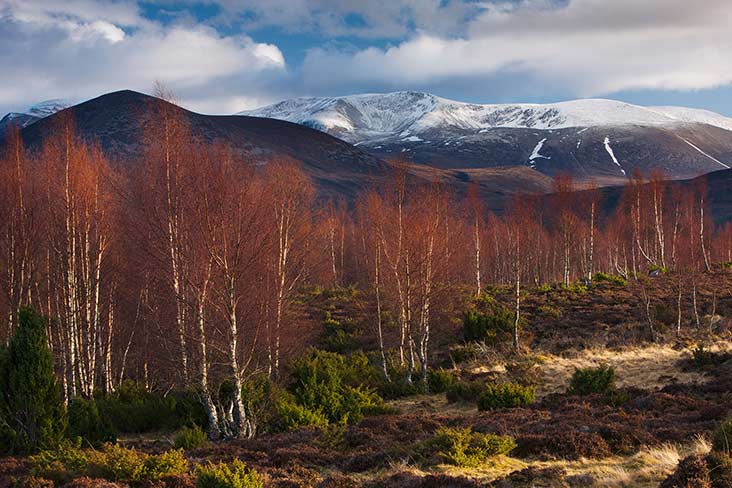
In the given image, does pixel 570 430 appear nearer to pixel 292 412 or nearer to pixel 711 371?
pixel 292 412

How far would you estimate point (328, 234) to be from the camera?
172ft

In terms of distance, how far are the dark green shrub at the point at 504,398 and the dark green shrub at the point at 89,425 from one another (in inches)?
402

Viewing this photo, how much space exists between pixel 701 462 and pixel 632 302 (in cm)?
2656

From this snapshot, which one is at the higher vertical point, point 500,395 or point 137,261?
point 137,261

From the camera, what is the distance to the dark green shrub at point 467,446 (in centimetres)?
917

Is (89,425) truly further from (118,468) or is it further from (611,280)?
(611,280)

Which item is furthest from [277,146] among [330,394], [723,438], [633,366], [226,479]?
[723,438]

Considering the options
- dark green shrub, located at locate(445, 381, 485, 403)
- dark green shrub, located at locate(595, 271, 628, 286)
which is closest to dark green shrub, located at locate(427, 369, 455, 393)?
dark green shrub, located at locate(445, 381, 485, 403)

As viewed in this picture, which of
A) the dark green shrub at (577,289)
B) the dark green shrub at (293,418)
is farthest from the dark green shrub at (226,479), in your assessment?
the dark green shrub at (577,289)

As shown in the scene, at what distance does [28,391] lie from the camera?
12422 millimetres

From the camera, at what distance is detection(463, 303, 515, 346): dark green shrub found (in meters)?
25.3

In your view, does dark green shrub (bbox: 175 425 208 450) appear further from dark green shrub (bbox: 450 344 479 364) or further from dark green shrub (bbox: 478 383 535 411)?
dark green shrub (bbox: 450 344 479 364)

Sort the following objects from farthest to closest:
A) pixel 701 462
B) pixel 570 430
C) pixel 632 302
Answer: pixel 632 302 → pixel 570 430 → pixel 701 462

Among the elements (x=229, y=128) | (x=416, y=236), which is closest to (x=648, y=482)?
(x=416, y=236)
